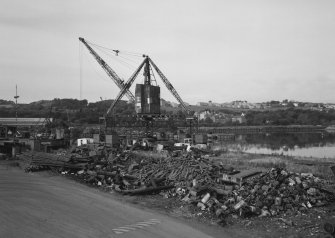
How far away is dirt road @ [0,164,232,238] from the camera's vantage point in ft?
40.9

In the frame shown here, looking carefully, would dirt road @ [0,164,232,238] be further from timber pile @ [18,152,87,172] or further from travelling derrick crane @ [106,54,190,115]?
travelling derrick crane @ [106,54,190,115]

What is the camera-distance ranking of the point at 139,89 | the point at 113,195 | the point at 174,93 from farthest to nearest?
the point at 174,93, the point at 139,89, the point at 113,195

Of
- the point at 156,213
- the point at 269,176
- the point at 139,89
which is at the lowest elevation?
the point at 156,213

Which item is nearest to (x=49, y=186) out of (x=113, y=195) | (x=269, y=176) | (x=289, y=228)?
(x=113, y=195)

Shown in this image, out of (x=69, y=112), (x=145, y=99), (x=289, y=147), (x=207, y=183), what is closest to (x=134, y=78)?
(x=145, y=99)

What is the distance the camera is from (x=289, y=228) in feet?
41.1

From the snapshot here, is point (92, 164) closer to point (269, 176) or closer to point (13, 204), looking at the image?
point (13, 204)

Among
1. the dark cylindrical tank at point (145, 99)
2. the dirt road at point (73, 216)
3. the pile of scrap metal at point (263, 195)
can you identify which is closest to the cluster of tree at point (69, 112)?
the dark cylindrical tank at point (145, 99)

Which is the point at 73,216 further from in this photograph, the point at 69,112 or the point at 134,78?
the point at 69,112

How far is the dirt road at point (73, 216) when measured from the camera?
12.5 m

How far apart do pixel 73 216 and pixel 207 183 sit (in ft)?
23.3

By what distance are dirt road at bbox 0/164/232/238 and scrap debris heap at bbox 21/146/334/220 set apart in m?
2.22

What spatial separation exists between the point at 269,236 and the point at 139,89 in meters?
48.3

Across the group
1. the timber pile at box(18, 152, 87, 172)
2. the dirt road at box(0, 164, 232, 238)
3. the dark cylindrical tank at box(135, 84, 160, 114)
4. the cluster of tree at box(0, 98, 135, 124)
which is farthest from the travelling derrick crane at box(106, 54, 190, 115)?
the dirt road at box(0, 164, 232, 238)
